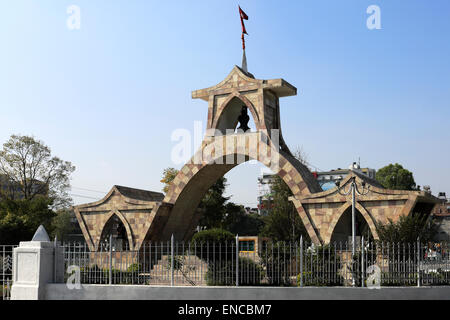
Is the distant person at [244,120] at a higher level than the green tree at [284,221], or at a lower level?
higher

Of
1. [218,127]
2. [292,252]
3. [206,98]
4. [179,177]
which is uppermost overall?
[206,98]

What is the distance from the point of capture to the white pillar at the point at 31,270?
14.2 metres

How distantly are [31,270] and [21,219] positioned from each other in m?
13.5

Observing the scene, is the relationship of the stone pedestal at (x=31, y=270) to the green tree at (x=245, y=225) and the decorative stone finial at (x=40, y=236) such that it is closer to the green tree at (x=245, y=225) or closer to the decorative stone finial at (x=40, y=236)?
the decorative stone finial at (x=40, y=236)

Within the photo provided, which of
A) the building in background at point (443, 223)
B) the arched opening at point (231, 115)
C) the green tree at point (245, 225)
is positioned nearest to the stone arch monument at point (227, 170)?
the arched opening at point (231, 115)

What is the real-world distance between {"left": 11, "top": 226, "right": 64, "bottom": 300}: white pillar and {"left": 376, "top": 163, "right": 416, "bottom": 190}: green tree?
4506 cm

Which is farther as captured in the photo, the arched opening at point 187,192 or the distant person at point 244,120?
the distant person at point 244,120

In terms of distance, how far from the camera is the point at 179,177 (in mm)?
24016

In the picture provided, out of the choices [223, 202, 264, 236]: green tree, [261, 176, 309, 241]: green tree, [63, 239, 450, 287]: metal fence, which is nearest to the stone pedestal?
[63, 239, 450, 287]: metal fence

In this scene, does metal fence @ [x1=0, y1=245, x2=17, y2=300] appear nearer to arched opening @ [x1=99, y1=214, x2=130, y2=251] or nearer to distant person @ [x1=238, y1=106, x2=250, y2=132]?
arched opening @ [x1=99, y1=214, x2=130, y2=251]
